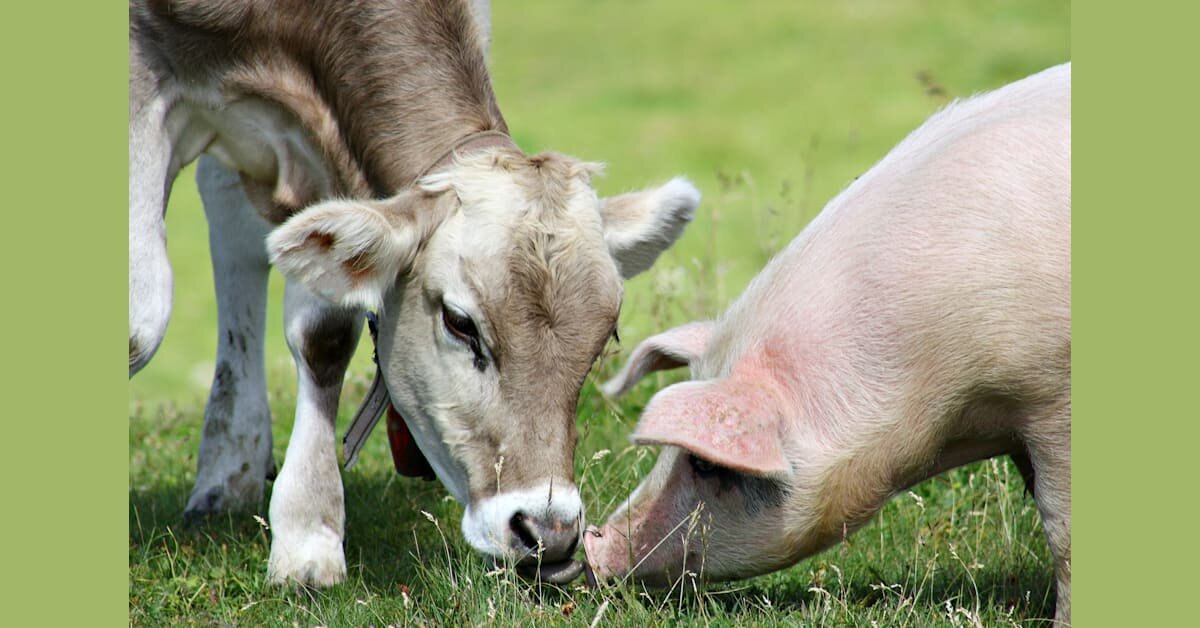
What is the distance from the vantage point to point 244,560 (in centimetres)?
555

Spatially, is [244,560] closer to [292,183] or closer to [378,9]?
[292,183]

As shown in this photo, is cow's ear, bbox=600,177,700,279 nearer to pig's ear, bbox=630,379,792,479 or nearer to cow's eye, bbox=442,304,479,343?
cow's eye, bbox=442,304,479,343

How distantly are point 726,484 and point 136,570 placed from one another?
2.09 m

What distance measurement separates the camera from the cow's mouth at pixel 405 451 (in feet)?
17.9

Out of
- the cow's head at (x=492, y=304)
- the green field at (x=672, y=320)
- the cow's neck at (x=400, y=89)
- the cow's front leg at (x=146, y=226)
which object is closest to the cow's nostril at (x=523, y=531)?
the cow's head at (x=492, y=304)

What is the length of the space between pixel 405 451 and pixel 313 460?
1.17 feet

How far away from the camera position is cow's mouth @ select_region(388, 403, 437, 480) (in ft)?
17.9

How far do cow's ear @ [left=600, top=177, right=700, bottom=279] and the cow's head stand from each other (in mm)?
165

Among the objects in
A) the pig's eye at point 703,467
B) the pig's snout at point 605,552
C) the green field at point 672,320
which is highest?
the pig's eye at point 703,467

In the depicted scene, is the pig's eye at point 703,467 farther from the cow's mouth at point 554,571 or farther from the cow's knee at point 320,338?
the cow's knee at point 320,338

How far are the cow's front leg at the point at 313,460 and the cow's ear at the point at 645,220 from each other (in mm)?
1151

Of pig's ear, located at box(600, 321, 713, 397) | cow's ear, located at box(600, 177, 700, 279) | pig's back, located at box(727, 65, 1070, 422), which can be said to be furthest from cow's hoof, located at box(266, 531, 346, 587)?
pig's back, located at box(727, 65, 1070, 422)

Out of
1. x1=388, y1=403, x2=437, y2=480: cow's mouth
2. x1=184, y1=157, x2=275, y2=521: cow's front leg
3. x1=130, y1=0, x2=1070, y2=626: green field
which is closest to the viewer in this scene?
x1=130, y1=0, x2=1070, y2=626: green field

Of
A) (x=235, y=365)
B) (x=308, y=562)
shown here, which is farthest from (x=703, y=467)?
(x=235, y=365)
